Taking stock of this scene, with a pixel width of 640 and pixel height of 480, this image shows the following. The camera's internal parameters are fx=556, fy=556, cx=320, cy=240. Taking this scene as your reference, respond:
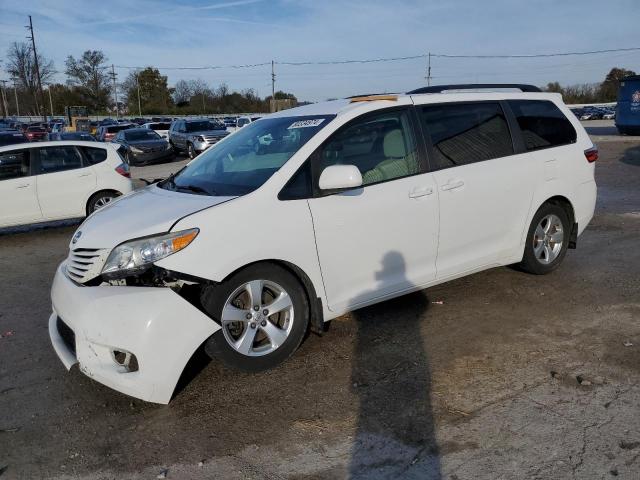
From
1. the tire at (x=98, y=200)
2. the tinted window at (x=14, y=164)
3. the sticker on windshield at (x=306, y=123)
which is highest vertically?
the sticker on windshield at (x=306, y=123)

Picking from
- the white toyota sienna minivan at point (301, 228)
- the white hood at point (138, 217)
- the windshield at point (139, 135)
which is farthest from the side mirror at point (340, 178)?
the windshield at point (139, 135)

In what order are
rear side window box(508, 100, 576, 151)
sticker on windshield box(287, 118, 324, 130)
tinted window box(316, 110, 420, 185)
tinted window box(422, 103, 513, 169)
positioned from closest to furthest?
tinted window box(316, 110, 420, 185) < sticker on windshield box(287, 118, 324, 130) < tinted window box(422, 103, 513, 169) < rear side window box(508, 100, 576, 151)

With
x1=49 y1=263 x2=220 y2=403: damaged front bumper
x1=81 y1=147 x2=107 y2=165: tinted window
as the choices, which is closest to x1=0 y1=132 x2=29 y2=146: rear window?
x1=81 y1=147 x2=107 y2=165: tinted window

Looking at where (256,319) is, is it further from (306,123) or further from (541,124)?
(541,124)

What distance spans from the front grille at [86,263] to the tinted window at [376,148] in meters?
1.58

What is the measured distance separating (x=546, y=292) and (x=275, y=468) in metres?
3.42

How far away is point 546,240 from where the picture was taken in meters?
5.46

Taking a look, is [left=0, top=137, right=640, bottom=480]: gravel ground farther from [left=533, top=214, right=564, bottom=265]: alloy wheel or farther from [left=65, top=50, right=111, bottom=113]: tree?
[left=65, top=50, right=111, bottom=113]: tree

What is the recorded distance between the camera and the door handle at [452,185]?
14.4 ft

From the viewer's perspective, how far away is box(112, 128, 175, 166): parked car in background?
2072cm

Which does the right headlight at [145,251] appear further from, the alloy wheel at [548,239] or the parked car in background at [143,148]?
the parked car in background at [143,148]

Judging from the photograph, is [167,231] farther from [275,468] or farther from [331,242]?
[275,468]

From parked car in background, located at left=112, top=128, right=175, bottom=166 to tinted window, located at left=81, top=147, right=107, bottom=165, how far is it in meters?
10.7

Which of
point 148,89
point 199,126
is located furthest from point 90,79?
point 199,126
